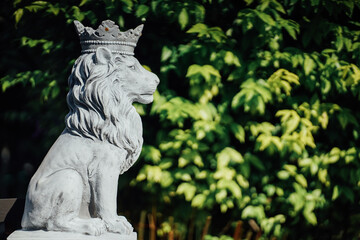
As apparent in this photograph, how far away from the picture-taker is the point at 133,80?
2334mm

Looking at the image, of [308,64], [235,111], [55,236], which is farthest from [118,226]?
[308,64]

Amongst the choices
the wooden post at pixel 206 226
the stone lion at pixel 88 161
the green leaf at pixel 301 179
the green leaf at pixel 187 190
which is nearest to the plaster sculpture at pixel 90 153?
the stone lion at pixel 88 161

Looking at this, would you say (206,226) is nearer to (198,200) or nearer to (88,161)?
(198,200)

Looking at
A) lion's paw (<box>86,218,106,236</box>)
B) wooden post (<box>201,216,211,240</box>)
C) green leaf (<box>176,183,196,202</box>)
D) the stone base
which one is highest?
lion's paw (<box>86,218,106,236</box>)

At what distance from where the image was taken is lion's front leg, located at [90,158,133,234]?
2201 mm

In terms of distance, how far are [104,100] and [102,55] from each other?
214 mm

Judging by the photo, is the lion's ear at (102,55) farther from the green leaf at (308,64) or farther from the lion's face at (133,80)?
the green leaf at (308,64)

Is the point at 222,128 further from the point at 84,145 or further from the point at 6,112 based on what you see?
the point at 6,112

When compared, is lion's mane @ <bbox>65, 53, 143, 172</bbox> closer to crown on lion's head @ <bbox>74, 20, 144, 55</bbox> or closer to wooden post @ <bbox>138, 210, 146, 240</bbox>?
crown on lion's head @ <bbox>74, 20, 144, 55</bbox>

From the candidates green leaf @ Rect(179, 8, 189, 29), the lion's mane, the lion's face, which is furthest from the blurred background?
the lion's mane

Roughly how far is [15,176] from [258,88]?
9.20 feet

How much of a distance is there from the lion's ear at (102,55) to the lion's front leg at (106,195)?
1.54ft

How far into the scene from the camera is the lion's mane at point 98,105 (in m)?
2.21

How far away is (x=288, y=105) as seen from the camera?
3643mm
